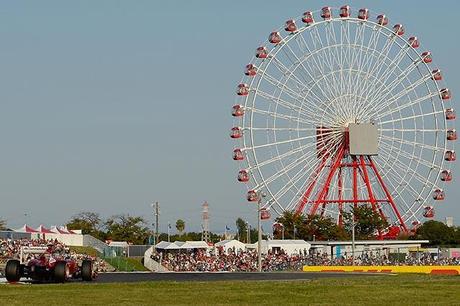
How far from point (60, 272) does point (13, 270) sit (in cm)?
248

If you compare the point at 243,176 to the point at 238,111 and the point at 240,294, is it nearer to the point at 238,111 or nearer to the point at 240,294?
the point at 238,111

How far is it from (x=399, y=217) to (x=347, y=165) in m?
7.95

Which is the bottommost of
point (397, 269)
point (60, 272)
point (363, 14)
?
point (60, 272)

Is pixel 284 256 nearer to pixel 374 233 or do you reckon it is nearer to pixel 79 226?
pixel 374 233

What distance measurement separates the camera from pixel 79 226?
503 feet

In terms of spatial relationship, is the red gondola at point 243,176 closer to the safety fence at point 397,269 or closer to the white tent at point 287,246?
the white tent at point 287,246

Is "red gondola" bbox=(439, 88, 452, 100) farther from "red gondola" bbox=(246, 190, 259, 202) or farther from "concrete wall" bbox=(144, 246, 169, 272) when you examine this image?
"concrete wall" bbox=(144, 246, 169, 272)

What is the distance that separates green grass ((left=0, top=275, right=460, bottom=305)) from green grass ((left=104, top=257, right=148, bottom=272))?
4234 cm

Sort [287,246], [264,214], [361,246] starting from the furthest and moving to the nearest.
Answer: [361,246] → [287,246] → [264,214]

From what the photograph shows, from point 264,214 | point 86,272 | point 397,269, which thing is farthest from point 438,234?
point 86,272

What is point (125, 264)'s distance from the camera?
267 ft

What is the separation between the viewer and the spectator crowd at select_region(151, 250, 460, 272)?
78.2 m

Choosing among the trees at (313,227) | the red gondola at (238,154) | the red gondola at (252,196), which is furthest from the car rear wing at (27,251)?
the trees at (313,227)

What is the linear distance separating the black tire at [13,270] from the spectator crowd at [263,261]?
113 feet
